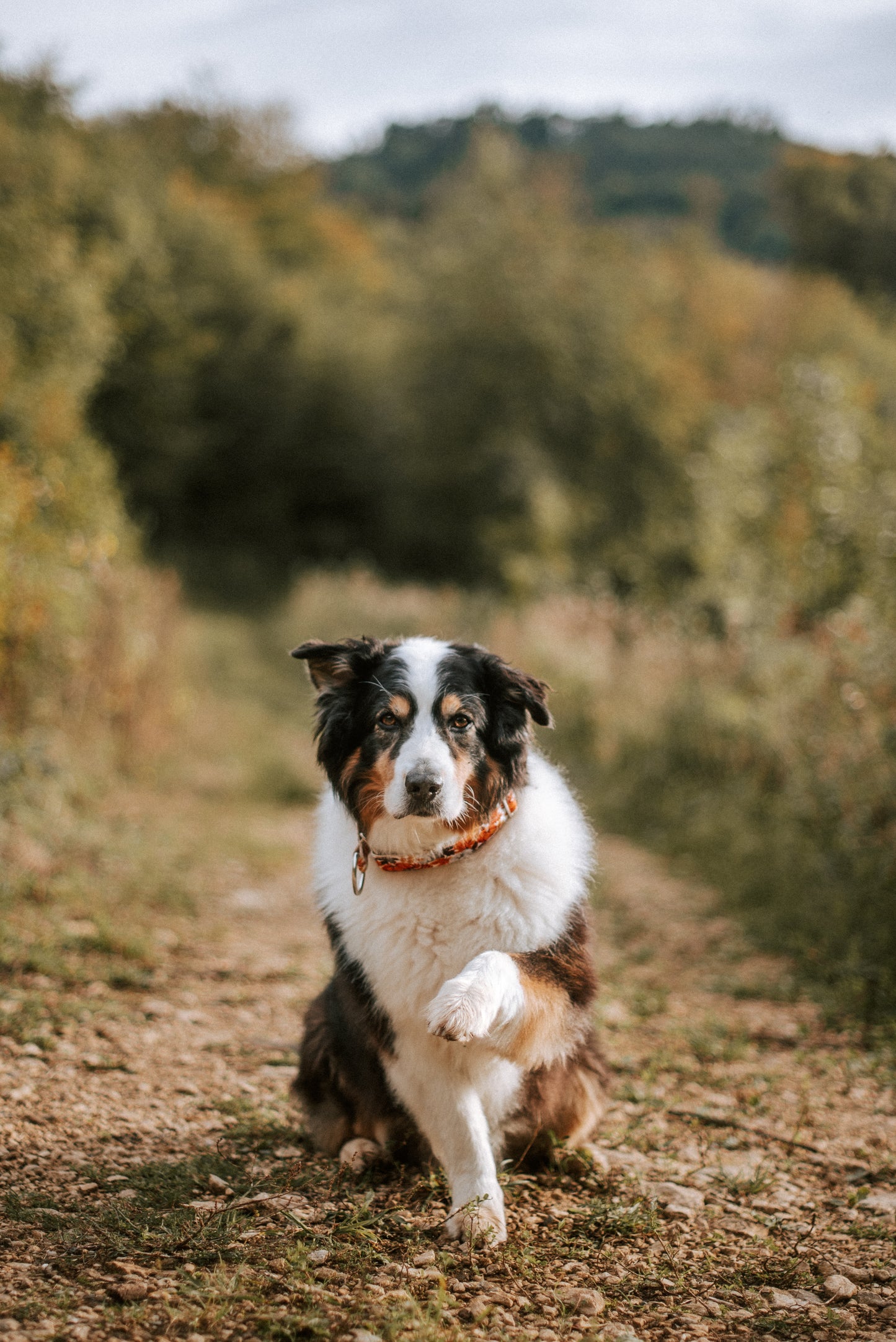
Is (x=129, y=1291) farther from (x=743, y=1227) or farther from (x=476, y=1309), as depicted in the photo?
(x=743, y=1227)

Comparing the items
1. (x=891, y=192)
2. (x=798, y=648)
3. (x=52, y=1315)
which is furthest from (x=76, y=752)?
(x=891, y=192)

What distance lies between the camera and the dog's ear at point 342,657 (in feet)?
10.5

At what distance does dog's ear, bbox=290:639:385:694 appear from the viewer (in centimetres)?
320

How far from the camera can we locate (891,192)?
36.2ft

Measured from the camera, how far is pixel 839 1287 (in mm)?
2650

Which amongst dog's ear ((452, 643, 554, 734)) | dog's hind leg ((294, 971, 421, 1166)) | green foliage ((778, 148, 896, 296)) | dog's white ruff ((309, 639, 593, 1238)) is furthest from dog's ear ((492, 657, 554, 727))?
green foliage ((778, 148, 896, 296))

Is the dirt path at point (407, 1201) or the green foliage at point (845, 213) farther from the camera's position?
the green foliage at point (845, 213)

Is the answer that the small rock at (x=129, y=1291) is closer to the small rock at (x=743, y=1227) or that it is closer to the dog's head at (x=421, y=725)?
the dog's head at (x=421, y=725)

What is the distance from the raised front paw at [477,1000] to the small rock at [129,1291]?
3.04 ft

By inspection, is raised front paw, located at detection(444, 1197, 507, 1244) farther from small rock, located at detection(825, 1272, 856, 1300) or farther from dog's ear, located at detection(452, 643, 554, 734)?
dog's ear, located at detection(452, 643, 554, 734)

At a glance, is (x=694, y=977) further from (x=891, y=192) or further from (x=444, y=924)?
(x=891, y=192)

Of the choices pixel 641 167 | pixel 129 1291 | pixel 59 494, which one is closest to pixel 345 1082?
pixel 129 1291

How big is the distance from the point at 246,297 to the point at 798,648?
24029 millimetres

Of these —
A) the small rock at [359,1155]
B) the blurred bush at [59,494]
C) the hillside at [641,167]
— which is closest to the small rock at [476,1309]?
the small rock at [359,1155]
